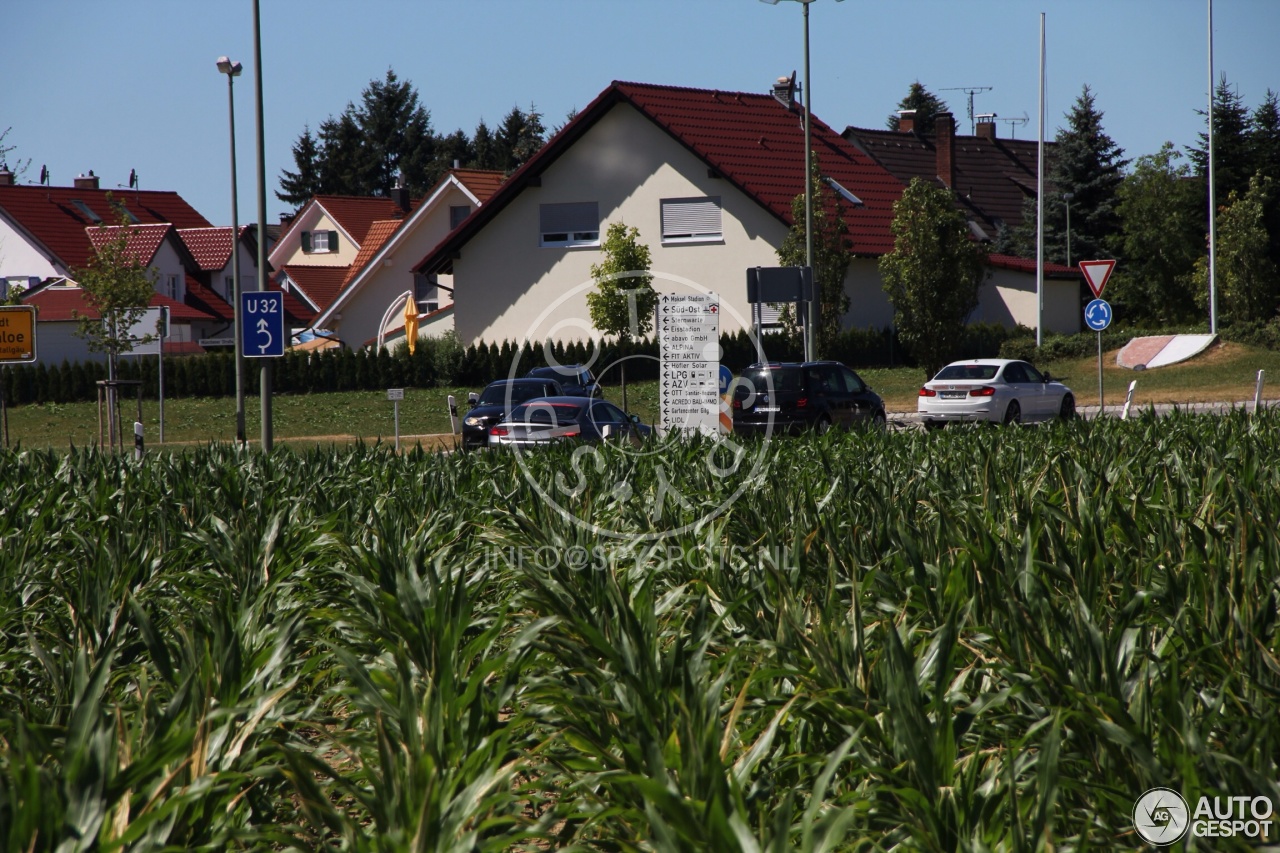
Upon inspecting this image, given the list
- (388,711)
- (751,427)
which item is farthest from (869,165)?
(388,711)

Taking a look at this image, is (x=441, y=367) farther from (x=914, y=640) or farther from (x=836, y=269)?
(x=914, y=640)

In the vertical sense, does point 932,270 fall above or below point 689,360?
above

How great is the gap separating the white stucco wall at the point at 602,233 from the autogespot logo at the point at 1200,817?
37010 millimetres

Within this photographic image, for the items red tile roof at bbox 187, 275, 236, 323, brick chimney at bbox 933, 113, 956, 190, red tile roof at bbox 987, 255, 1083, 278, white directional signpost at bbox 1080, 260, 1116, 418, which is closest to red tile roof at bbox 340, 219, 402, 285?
red tile roof at bbox 187, 275, 236, 323

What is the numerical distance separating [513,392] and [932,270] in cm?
1601

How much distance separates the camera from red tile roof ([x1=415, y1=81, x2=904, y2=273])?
40.3m

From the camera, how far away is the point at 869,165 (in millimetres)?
46875

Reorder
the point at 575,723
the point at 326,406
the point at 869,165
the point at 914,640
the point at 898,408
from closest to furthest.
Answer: the point at 575,723 < the point at 914,640 < the point at 898,408 < the point at 326,406 < the point at 869,165

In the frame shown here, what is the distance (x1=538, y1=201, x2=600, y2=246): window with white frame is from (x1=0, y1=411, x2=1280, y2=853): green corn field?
35333 mm

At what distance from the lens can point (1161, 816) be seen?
2.98m

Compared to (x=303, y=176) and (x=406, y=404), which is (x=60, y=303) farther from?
(x=303, y=176)

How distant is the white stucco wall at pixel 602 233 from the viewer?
133 feet

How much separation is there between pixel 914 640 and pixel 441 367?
36.9 m

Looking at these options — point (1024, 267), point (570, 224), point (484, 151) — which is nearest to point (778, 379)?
point (570, 224)
